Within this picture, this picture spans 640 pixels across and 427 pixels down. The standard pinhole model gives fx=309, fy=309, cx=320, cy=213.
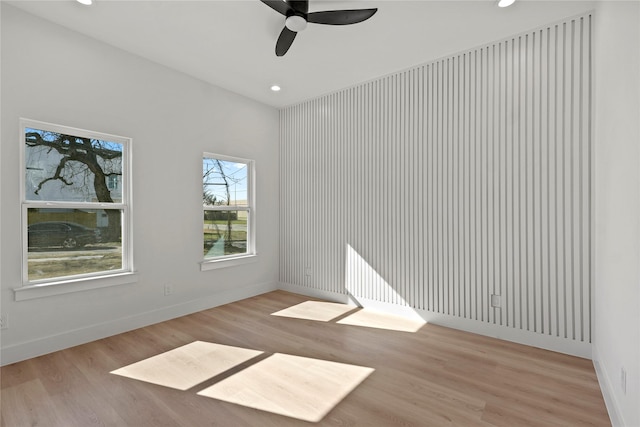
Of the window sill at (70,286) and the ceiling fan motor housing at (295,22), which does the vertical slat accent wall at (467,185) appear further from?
the window sill at (70,286)

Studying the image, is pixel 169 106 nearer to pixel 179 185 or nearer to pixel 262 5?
pixel 179 185

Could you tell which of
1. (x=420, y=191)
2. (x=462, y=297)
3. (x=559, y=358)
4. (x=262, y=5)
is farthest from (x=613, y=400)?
(x=262, y=5)

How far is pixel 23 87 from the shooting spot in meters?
2.63

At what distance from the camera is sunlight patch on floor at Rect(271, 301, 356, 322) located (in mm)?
3770

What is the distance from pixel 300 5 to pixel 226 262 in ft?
10.6

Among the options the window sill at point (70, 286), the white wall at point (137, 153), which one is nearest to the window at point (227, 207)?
the white wall at point (137, 153)

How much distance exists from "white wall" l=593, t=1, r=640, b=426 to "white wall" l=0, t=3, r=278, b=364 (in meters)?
3.93

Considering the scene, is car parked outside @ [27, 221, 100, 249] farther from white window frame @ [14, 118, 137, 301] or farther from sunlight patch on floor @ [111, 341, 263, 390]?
sunlight patch on floor @ [111, 341, 263, 390]

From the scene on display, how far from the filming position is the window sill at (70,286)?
2.62 meters

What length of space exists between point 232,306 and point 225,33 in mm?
3243

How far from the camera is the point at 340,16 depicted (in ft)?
7.88

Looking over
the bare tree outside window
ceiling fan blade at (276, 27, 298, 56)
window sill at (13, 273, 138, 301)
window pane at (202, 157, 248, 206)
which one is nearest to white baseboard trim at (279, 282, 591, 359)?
the bare tree outside window

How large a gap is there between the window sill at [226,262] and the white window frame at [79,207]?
0.90 meters

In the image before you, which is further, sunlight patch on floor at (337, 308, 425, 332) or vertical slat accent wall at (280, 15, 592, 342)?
sunlight patch on floor at (337, 308, 425, 332)
